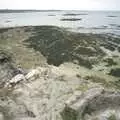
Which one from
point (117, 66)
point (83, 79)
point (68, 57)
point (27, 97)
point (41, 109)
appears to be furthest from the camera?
point (68, 57)

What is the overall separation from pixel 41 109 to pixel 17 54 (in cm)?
1196

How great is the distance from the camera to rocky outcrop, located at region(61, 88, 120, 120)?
33.9 feet

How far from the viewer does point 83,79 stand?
1591cm

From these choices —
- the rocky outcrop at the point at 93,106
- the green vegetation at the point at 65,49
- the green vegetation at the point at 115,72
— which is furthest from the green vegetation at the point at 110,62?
the rocky outcrop at the point at 93,106

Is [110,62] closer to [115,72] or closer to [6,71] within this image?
[115,72]

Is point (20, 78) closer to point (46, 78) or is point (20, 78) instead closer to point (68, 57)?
point (46, 78)

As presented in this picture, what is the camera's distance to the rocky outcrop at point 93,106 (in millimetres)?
10320

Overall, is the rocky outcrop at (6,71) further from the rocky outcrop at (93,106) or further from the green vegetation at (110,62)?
the green vegetation at (110,62)

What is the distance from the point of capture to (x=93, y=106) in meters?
10.9

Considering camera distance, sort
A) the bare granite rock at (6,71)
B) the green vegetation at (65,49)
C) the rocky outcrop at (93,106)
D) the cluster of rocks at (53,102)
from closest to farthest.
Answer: the rocky outcrop at (93,106) < the cluster of rocks at (53,102) < the bare granite rock at (6,71) < the green vegetation at (65,49)

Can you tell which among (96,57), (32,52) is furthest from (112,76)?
(32,52)

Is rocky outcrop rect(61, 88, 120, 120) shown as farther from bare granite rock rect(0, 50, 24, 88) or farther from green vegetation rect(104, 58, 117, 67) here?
green vegetation rect(104, 58, 117, 67)

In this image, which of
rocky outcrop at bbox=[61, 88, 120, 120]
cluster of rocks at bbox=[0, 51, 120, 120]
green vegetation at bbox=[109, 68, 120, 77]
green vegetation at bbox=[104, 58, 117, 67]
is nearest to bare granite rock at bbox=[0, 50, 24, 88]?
cluster of rocks at bbox=[0, 51, 120, 120]

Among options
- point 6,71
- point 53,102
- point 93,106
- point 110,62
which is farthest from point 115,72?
point 6,71
